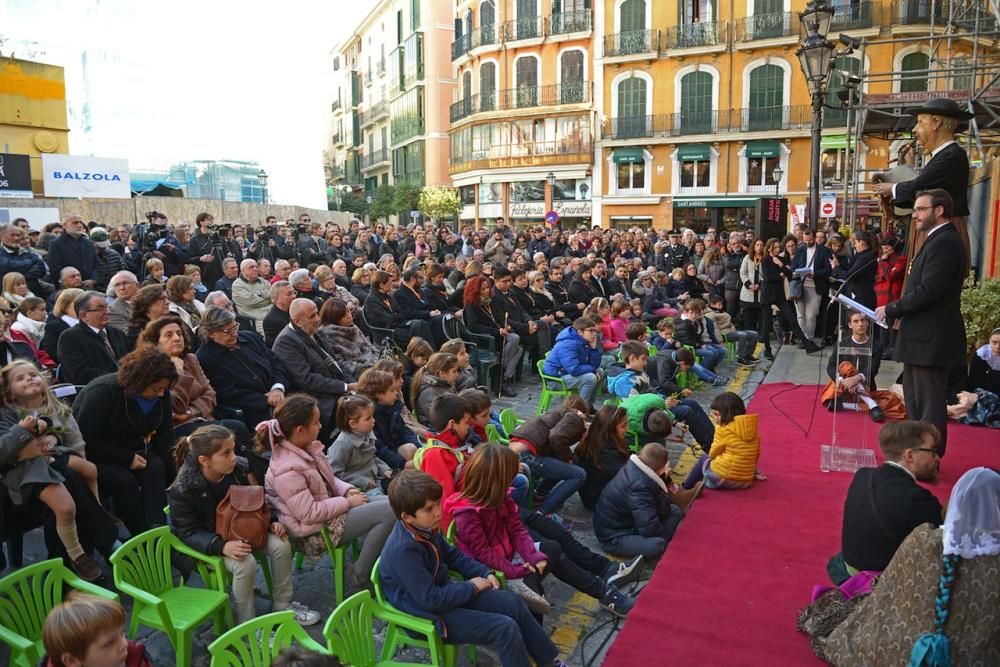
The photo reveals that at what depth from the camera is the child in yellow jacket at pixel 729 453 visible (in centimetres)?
537

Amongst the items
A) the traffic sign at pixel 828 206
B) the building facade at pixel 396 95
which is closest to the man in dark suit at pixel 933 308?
the traffic sign at pixel 828 206

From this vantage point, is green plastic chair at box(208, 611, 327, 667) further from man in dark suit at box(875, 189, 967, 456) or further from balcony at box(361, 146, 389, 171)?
balcony at box(361, 146, 389, 171)

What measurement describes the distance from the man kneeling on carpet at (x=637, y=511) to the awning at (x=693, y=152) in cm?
2947

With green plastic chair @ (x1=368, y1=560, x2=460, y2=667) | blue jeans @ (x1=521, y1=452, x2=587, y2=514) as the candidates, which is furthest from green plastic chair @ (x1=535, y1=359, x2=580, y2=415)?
green plastic chair @ (x1=368, y1=560, x2=460, y2=667)

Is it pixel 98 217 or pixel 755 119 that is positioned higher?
pixel 755 119

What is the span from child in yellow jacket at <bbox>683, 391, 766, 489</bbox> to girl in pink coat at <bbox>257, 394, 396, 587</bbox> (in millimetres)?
2578

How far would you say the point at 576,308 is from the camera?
34.8 feet

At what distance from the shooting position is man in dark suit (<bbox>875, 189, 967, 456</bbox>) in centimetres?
459

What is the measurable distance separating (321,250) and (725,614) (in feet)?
40.2

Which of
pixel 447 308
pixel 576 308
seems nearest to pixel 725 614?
pixel 447 308

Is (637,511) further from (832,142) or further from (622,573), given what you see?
(832,142)

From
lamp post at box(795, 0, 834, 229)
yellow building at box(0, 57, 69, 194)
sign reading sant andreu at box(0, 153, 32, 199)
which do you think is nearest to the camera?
lamp post at box(795, 0, 834, 229)

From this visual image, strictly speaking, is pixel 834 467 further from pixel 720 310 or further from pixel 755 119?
pixel 755 119

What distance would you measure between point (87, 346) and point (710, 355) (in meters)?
6.86
